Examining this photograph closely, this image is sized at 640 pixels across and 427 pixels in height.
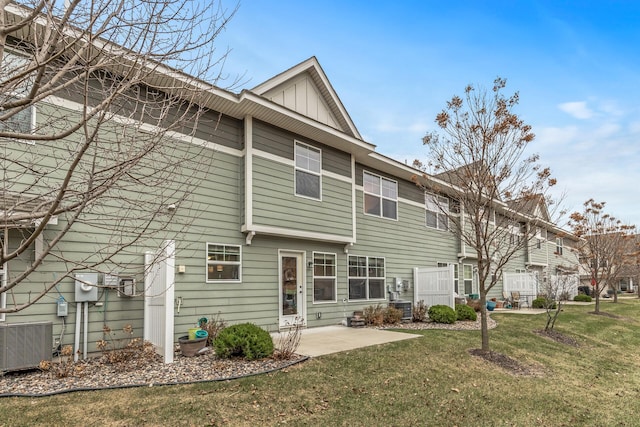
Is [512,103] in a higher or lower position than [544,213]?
higher

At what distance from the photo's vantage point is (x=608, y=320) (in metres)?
15.1

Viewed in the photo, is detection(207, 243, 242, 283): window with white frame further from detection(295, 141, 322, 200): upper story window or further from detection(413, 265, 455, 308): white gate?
detection(413, 265, 455, 308): white gate

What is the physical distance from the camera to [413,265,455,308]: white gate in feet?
44.5

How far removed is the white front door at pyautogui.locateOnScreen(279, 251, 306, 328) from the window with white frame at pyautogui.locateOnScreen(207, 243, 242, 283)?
1402mm

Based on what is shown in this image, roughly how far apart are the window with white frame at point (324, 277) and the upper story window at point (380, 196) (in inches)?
103

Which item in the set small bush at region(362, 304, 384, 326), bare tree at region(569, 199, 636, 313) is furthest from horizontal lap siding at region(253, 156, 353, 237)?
bare tree at region(569, 199, 636, 313)

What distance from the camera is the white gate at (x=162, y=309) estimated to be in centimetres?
655

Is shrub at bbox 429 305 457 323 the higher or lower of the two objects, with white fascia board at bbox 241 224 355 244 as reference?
lower

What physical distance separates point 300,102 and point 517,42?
6772 mm

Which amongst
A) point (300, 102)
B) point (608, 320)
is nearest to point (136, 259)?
point (300, 102)

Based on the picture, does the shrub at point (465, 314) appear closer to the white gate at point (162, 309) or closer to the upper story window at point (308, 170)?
the upper story window at point (308, 170)

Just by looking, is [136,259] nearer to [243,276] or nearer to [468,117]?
[243,276]

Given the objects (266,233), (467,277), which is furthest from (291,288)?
(467,277)

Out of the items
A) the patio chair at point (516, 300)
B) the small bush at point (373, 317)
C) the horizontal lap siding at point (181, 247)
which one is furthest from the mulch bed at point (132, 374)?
the patio chair at point (516, 300)
